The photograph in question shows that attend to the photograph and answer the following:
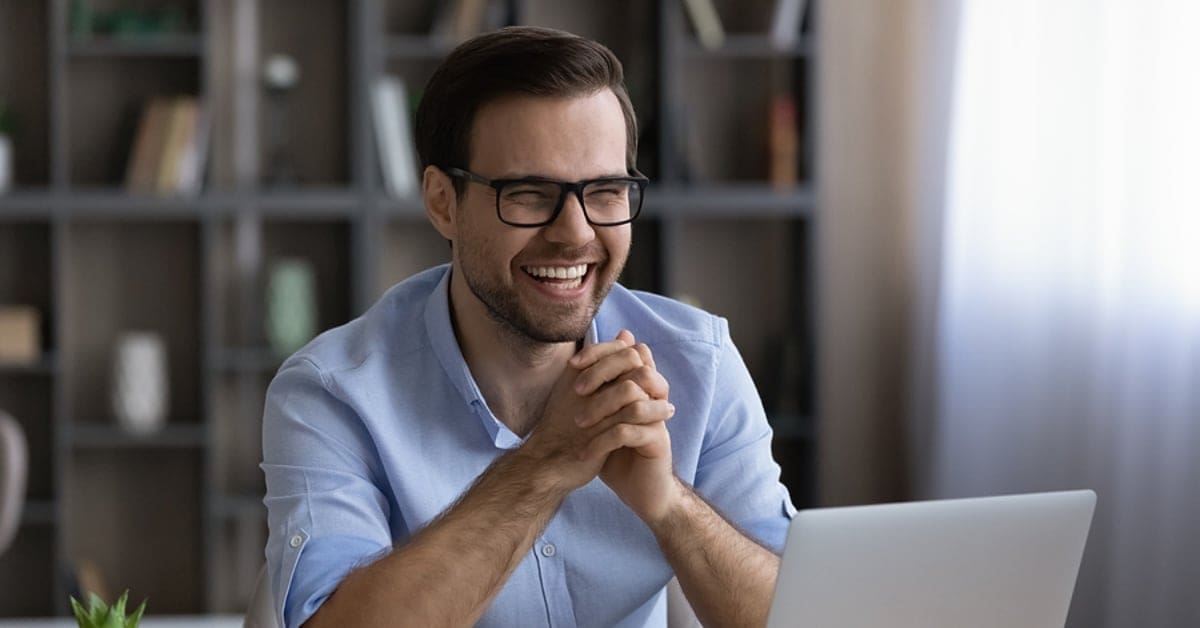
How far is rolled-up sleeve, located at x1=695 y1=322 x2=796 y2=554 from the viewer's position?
1780mm

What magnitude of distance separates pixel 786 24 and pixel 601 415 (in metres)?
2.90

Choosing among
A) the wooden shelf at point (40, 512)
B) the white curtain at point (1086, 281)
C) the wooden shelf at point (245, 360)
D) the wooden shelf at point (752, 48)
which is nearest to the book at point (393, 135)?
the wooden shelf at point (245, 360)

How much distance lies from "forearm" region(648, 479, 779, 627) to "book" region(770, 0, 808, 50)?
273 cm

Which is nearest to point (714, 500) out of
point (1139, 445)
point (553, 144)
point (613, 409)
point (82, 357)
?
point (613, 409)

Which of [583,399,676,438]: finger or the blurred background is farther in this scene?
the blurred background

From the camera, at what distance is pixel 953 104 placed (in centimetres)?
402

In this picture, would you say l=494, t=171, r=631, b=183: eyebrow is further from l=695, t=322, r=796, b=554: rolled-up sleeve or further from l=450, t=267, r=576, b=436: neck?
l=695, t=322, r=796, b=554: rolled-up sleeve

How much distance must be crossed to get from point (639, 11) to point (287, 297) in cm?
127

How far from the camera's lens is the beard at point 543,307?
1.66 m

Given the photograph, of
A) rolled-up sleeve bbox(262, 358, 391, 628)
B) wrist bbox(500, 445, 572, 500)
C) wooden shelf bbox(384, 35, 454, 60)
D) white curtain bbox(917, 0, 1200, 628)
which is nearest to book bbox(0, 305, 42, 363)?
wooden shelf bbox(384, 35, 454, 60)

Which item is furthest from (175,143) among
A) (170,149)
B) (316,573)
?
(316,573)

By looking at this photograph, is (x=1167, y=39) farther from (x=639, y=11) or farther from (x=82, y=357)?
(x=82, y=357)

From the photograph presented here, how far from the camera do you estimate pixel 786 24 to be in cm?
421

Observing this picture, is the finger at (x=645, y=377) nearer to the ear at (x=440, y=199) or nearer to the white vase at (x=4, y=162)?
the ear at (x=440, y=199)
